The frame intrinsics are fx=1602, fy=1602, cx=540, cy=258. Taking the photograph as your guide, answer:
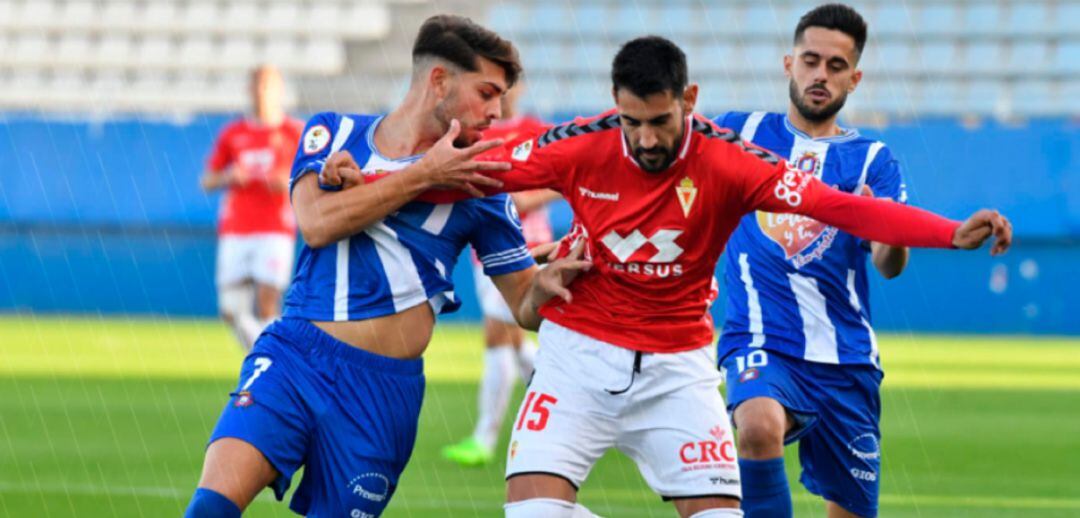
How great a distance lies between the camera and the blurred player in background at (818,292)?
5.71 metres

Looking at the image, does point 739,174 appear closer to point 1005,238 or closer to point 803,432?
point 1005,238

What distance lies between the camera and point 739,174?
4703 mm

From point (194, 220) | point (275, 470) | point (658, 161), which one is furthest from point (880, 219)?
point (194, 220)

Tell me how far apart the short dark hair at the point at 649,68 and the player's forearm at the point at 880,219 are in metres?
0.52

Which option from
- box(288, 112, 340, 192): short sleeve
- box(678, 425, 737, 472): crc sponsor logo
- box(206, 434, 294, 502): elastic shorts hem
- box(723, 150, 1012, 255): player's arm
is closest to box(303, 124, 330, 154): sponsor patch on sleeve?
box(288, 112, 340, 192): short sleeve

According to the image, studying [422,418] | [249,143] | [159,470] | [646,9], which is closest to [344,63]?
[646,9]

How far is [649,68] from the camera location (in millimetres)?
4453

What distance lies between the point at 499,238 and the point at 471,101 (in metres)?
0.45

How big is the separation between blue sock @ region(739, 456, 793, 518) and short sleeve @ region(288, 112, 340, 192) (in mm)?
1748

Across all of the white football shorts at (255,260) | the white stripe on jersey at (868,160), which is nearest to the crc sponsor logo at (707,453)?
the white stripe on jersey at (868,160)

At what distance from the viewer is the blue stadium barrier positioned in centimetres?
1872

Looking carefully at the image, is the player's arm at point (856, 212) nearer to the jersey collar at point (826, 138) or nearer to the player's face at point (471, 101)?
the player's face at point (471, 101)

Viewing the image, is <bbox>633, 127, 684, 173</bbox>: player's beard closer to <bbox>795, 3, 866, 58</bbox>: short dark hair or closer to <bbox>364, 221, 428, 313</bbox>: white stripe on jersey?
<bbox>364, 221, 428, 313</bbox>: white stripe on jersey

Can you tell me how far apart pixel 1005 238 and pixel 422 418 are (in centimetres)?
725
